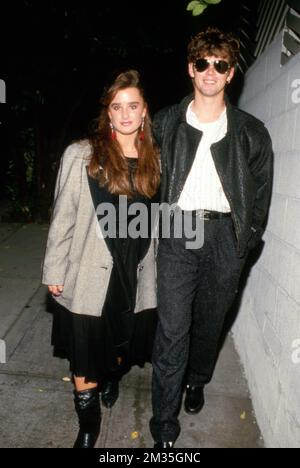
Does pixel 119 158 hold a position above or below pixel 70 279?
above

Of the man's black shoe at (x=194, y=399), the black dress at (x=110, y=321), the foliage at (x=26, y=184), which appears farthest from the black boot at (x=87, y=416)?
the foliage at (x=26, y=184)

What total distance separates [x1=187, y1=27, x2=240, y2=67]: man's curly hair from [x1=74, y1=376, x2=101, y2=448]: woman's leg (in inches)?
82.6

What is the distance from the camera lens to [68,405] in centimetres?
297

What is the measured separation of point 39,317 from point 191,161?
2546 millimetres

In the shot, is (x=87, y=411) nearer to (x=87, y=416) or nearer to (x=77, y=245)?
(x=87, y=416)

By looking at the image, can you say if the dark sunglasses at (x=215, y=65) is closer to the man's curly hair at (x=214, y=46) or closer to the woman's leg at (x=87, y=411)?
the man's curly hair at (x=214, y=46)

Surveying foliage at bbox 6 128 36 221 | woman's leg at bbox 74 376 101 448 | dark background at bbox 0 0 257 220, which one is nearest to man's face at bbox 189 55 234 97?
woman's leg at bbox 74 376 101 448

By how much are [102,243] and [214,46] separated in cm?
134

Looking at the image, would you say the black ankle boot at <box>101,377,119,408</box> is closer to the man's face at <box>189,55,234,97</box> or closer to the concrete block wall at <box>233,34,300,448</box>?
the concrete block wall at <box>233,34,300,448</box>

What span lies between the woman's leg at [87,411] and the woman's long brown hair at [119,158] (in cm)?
122

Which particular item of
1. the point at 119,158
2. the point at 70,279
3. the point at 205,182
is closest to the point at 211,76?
the point at 205,182

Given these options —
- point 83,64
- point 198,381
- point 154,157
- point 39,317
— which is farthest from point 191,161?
point 83,64

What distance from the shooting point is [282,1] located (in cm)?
340

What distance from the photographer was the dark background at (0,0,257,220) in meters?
7.09
